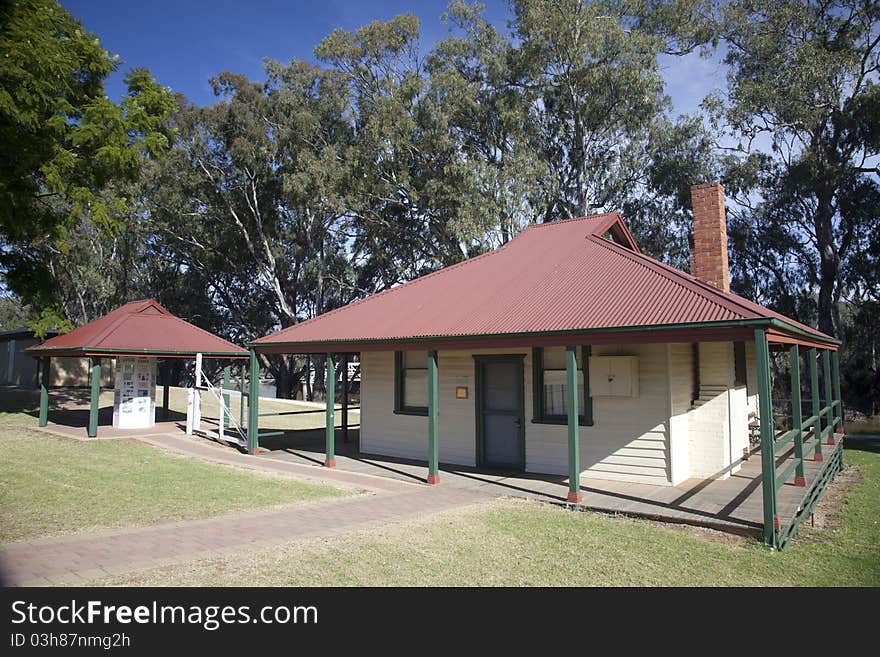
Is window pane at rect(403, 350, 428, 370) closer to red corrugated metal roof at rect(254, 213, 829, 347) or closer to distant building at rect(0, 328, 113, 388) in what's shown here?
red corrugated metal roof at rect(254, 213, 829, 347)

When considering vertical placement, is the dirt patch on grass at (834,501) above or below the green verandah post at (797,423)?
below

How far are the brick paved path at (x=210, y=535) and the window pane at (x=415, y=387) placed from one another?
2.71 m

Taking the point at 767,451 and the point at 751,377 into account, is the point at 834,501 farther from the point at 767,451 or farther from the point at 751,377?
the point at 751,377

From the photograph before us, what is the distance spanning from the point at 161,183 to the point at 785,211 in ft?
108

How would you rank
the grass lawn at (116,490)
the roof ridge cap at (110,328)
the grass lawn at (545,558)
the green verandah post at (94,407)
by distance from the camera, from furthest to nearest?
1. the roof ridge cap at (110,328)
2. the green verandah post at (94,407)
3. the grass lawn at (116,490)
4. the grass lawn at (545,558)

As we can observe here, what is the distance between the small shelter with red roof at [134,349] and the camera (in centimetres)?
1789

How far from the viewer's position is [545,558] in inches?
251

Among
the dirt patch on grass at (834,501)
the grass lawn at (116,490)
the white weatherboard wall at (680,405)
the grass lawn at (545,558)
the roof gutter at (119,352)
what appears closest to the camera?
the grass lawn at (545,558)

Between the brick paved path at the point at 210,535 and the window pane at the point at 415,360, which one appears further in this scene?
the window pane at the point at 415,360

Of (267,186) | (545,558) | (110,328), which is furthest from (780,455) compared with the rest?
Answer: (267,186)

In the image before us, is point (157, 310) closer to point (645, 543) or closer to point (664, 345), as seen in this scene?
point (664, 345)

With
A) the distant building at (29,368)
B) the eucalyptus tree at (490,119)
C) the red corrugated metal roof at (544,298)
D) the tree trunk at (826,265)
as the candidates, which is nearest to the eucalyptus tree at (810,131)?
the tree trunk at (826,265)

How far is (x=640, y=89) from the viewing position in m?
27.0

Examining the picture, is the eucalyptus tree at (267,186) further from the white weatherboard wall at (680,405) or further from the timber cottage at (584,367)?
the white weatherboard wall at (680,405)
